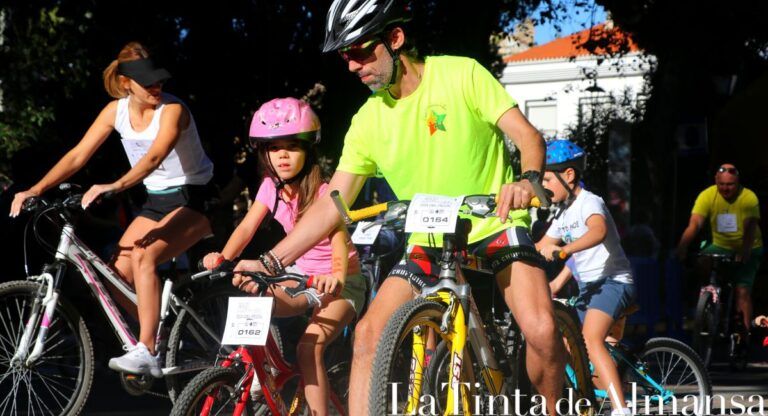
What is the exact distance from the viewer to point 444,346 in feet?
14.7

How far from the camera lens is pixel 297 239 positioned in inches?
196

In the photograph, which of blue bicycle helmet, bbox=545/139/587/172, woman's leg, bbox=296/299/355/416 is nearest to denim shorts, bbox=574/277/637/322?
blue bicycle helmet, bbox=545/139/587/172

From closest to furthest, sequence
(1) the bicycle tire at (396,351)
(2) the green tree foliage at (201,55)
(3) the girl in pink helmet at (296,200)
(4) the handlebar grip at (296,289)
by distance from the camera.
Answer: (1) the bicycle tire at (396,351) → (4) the handlebar grip at (296,289) → (3) the girl in pink helmet at (296,200) → (2) the green tree foliage at (201,55)

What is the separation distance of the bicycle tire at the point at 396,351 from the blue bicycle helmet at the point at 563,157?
8.22 ft

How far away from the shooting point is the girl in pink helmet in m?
5.48

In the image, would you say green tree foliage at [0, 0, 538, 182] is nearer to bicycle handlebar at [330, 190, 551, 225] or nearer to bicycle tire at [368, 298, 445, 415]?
bicycle handlebar at [330, 190, 551, 225]

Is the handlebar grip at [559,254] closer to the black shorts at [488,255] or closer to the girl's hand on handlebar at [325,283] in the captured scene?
the black shorts at [488,255]

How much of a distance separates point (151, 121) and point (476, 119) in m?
2.44

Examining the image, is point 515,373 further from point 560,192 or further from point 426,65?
point 560,192

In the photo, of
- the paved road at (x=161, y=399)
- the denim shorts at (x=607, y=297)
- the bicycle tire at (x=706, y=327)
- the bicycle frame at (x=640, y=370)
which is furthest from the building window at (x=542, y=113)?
the denim shorts at (x=607, y=297)

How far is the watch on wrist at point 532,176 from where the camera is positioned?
4.41m

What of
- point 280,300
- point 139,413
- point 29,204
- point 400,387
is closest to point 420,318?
point 400,387

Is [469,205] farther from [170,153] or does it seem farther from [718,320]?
[718,320]

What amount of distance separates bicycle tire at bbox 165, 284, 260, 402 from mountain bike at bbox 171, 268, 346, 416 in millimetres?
1307
